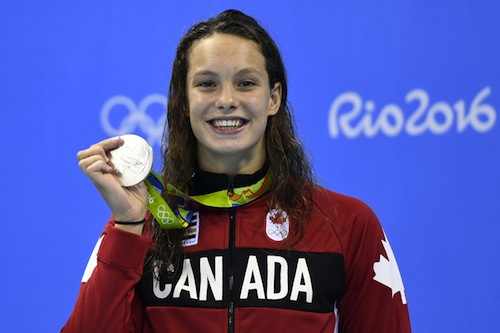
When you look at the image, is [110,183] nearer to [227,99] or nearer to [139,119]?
[227,99]

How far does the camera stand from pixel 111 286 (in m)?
1.69

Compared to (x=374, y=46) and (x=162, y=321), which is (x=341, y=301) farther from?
(x=374, y=46)

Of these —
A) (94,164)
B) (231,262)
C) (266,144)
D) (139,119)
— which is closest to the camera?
(94,164)

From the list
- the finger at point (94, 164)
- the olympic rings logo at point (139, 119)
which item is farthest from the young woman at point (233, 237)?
the olympic rings logo at point (139, 119)

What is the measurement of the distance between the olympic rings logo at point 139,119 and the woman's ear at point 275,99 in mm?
756

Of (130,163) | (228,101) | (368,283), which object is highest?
(228,101)

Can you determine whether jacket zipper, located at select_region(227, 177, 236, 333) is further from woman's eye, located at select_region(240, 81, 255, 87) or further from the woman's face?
woman's eye, located at select_region(240, 81, 255, 87)

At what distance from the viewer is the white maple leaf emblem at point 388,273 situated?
184 cm

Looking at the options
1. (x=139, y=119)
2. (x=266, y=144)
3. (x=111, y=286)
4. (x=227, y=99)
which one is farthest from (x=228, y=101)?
(x=139, y=119)

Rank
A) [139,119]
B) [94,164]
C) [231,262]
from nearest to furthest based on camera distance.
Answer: [94,164] → [231,262] → [139,119]

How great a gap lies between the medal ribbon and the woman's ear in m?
0.16

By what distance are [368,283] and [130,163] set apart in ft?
Answer: 1.76

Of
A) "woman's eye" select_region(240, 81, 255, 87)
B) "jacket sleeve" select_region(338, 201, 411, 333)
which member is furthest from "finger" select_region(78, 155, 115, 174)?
"jacket sleeve" select_region(338, 201, 411, 333)

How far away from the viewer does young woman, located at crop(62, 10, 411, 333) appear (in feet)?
5.63
